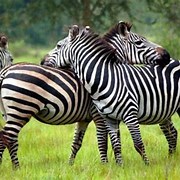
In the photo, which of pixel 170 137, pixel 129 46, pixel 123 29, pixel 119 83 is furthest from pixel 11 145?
pixel 170 137

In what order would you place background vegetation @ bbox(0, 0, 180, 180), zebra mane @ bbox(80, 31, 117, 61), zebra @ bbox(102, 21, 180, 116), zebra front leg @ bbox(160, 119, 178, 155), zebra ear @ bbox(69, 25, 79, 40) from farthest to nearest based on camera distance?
zebra front leg @ bbox(160, 119, 178, 155) → zebra @ bbox(102, 21, 180, 116) → zebra ear @ bbox(69, 25, 79, 40) → zebra mane @ bbox(80, 31, 117, 61) → background vegetation @ bbox(0, 0, 180, 180)

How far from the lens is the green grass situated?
6.81 metres

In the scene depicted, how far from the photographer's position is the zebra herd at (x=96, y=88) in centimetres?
745

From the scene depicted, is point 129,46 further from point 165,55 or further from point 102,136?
point 102,136

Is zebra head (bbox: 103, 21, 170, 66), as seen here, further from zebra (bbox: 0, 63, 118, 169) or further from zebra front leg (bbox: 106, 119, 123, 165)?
zebra front leg (bbox: 106, 119, 123, 165)

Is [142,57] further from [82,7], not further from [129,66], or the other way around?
[82,7]

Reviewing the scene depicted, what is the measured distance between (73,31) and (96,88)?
3.18 feet

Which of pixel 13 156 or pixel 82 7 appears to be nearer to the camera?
pixel 13 156

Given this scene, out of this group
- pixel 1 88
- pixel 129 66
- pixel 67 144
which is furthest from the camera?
pixel 67 144

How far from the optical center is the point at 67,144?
10258 mm

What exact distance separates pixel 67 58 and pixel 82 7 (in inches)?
486

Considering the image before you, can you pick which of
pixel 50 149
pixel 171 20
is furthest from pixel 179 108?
pixel 171 20

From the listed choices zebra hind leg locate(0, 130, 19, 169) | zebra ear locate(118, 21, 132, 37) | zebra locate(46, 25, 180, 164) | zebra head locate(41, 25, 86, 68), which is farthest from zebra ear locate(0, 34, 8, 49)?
zebra hind leg locate(0, 130, 19, 169)

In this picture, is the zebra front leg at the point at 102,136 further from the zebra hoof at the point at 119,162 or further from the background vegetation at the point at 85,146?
the zebra hoof at the point at 119,162
